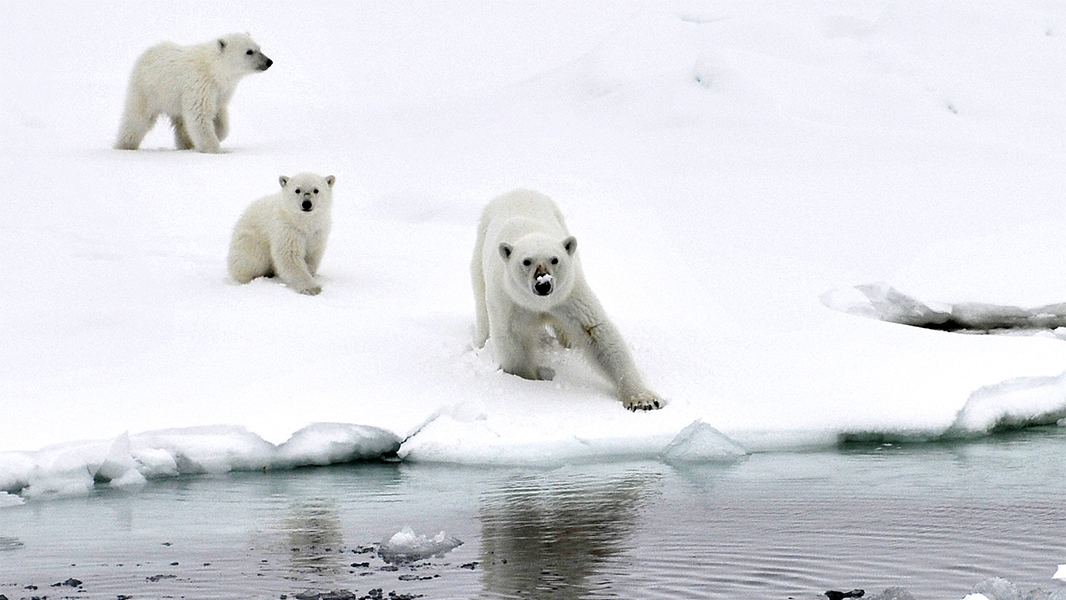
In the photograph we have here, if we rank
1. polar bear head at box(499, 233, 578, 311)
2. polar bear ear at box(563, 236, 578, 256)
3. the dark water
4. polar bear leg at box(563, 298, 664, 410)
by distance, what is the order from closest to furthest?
the dark water < polar bear head at box(499, 233, 578, 311) < polar bear ear at box(563, 236, 578, 256) < polar bear leg at box(563, 298, 664, 410)

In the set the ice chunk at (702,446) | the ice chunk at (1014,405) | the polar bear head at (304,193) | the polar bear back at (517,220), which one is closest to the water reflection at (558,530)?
the ice chunk at (702,446)

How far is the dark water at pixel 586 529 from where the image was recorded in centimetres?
457

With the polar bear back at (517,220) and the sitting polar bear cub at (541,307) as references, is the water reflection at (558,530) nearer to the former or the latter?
the sitting polar bear cub at (541,307)

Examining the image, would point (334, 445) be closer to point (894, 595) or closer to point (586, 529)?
point (586, 529)

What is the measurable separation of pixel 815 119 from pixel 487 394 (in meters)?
7.36

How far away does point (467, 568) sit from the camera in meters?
4.78

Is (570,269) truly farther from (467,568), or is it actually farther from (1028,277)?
(1028,277)

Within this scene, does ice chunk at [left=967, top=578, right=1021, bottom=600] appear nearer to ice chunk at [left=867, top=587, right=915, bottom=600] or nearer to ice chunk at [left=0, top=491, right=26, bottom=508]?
ice chunk at [left=867, top=587, right=915, bottom=600]

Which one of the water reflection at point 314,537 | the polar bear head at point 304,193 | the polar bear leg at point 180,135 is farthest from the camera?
the polar bear leg at point 180,135

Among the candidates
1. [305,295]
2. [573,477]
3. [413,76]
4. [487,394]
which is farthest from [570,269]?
[413,76]

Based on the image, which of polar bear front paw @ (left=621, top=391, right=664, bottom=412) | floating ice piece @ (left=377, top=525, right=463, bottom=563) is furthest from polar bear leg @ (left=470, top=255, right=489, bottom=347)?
floating ice piece @ (left=377, top=525, right=463, bottom=563)

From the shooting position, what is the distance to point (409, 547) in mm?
4926

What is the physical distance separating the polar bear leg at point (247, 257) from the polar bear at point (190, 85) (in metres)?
4.15

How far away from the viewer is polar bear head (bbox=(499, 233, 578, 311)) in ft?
22.6
